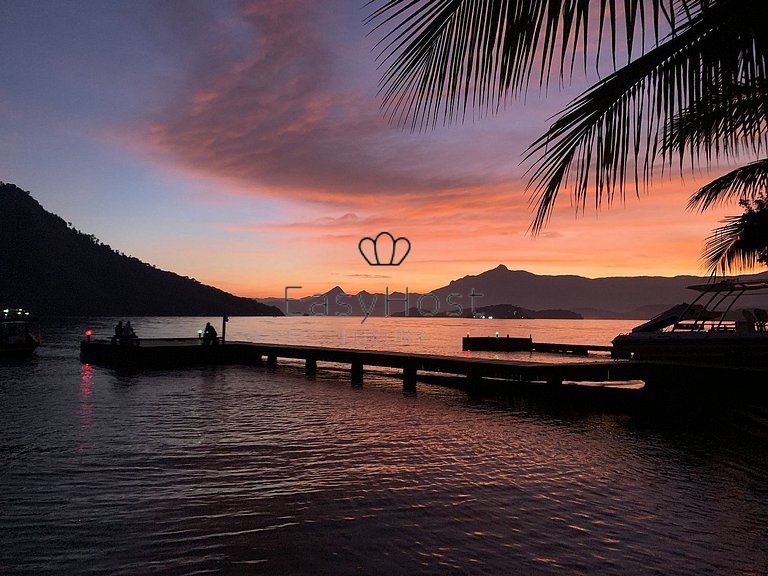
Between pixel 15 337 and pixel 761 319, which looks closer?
pixel 761 319

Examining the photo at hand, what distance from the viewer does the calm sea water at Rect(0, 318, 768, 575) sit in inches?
312

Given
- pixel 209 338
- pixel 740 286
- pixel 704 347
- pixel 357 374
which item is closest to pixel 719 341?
pixel 704 347

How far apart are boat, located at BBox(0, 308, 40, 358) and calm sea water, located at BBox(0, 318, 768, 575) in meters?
29.8

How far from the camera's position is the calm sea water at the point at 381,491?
26.0 ft

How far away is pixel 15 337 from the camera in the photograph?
47781 millimetres

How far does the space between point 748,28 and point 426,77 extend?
1.54m

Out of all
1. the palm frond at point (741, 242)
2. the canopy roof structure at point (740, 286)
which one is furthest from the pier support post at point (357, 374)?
the palm frond at point (741, 242)

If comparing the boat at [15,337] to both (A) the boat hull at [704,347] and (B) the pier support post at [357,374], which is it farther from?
(A) the boat hull at [704,347]

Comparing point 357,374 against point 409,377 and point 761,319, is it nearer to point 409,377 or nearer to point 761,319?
point 409,377

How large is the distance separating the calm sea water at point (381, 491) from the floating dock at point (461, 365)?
4.71 feet

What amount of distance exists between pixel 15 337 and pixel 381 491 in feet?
157

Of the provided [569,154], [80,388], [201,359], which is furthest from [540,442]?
[201,359]

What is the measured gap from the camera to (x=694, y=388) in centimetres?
2027

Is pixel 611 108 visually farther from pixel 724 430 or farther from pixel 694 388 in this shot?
pixel 694 388
